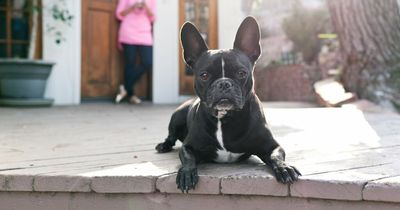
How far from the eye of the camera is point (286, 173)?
212 cm

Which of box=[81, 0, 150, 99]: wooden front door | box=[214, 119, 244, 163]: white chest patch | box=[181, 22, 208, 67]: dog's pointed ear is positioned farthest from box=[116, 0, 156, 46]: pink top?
box=[214, 119, 244, 163]: white chest patch

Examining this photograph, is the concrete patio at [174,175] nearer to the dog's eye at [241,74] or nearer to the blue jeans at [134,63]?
the dog's eye at [241,74]

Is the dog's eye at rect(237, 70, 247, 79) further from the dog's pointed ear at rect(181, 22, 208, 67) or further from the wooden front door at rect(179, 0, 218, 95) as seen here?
the wooden front door at rect(179, 0, 218, 95)

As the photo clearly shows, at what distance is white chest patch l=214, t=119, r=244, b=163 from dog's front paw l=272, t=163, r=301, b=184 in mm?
331

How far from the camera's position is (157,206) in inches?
88.4

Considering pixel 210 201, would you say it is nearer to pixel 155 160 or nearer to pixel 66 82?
pixel 155 160

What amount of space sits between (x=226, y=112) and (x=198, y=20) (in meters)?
6.01

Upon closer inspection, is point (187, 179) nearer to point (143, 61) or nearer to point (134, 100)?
point (134, 100)

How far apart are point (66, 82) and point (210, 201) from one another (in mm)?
5444

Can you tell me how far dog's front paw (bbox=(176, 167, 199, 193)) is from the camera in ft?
7.07

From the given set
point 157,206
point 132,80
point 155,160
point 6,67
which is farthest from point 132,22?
point 157,206

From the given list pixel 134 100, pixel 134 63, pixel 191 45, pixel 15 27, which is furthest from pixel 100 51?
pixel 191 45

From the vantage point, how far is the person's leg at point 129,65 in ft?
24.3

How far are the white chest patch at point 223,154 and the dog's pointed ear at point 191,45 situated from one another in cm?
38
